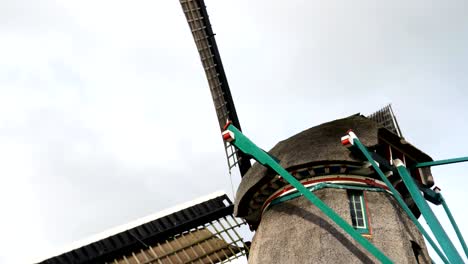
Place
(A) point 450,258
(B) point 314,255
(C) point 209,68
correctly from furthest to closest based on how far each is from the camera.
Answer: (C) point 209,68, (B) point 314,255, (A) point 450,258

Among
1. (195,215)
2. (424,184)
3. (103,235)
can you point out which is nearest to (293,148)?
(424,184)

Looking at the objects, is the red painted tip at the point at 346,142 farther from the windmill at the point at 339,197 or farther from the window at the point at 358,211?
the window at the point at 358,211

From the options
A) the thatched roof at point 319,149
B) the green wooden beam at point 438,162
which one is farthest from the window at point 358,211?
the green wooden beam at point 438,162

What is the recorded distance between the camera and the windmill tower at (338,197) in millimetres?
10172

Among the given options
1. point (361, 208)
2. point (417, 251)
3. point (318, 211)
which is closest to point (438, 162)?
point (417, 251)

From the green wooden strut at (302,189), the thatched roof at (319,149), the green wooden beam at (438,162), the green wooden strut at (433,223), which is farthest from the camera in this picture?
the thatched roof at (319,149)

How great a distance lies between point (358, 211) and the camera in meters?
11.0

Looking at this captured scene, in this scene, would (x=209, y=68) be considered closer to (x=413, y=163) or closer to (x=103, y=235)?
(x=103, y=235)

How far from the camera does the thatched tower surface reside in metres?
10.3

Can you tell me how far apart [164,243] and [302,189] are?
6032 millimetres

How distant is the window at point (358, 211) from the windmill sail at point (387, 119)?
377cm

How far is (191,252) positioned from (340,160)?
222 inches

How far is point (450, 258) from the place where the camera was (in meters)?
9.27

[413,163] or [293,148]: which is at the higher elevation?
[293,148]
